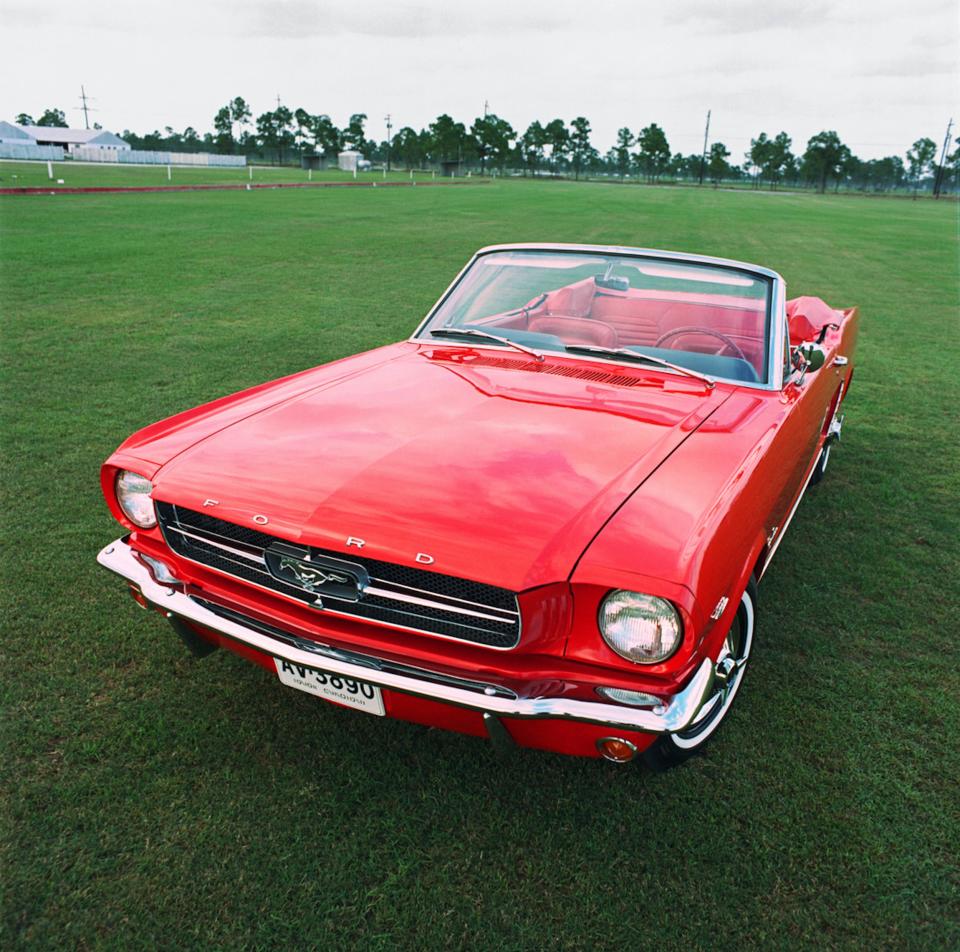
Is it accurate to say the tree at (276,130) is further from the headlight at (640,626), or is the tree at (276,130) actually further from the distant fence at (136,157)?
the headlight at (640,626)

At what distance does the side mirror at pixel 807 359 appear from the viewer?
3.22 metres

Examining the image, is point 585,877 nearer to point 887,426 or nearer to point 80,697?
point 80,697

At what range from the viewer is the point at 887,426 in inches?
222

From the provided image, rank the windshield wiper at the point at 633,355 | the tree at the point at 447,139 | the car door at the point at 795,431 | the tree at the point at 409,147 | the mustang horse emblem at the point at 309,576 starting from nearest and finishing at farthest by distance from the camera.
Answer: the mustang horse emblem at the point at 309,576
the car door at the point at 795,431
the windshield wiper at the point at 633,355
the tree at the point at 447,139
the tree at the point at 409,147

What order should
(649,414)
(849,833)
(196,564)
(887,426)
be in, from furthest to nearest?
(887,426), (649,414), (196,564), (849,833)

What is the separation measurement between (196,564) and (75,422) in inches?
131

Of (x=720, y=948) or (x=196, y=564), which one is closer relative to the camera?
(x=720, y=948)

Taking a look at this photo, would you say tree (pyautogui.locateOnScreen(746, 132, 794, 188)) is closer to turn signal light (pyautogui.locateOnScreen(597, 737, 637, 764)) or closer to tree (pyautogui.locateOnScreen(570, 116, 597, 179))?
tree (pyautogui.locateOnScreen(570, 116, 597, 179))

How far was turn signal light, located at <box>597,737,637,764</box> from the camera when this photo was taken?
185 centimetres

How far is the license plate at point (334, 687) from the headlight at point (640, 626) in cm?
64

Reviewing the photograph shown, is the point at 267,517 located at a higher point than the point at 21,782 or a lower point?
higher

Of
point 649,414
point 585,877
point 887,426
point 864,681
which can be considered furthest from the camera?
point 887,426

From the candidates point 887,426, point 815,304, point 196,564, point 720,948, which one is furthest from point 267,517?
point 887,426

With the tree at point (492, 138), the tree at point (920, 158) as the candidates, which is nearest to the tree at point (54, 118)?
the tree at point (492, 138)
